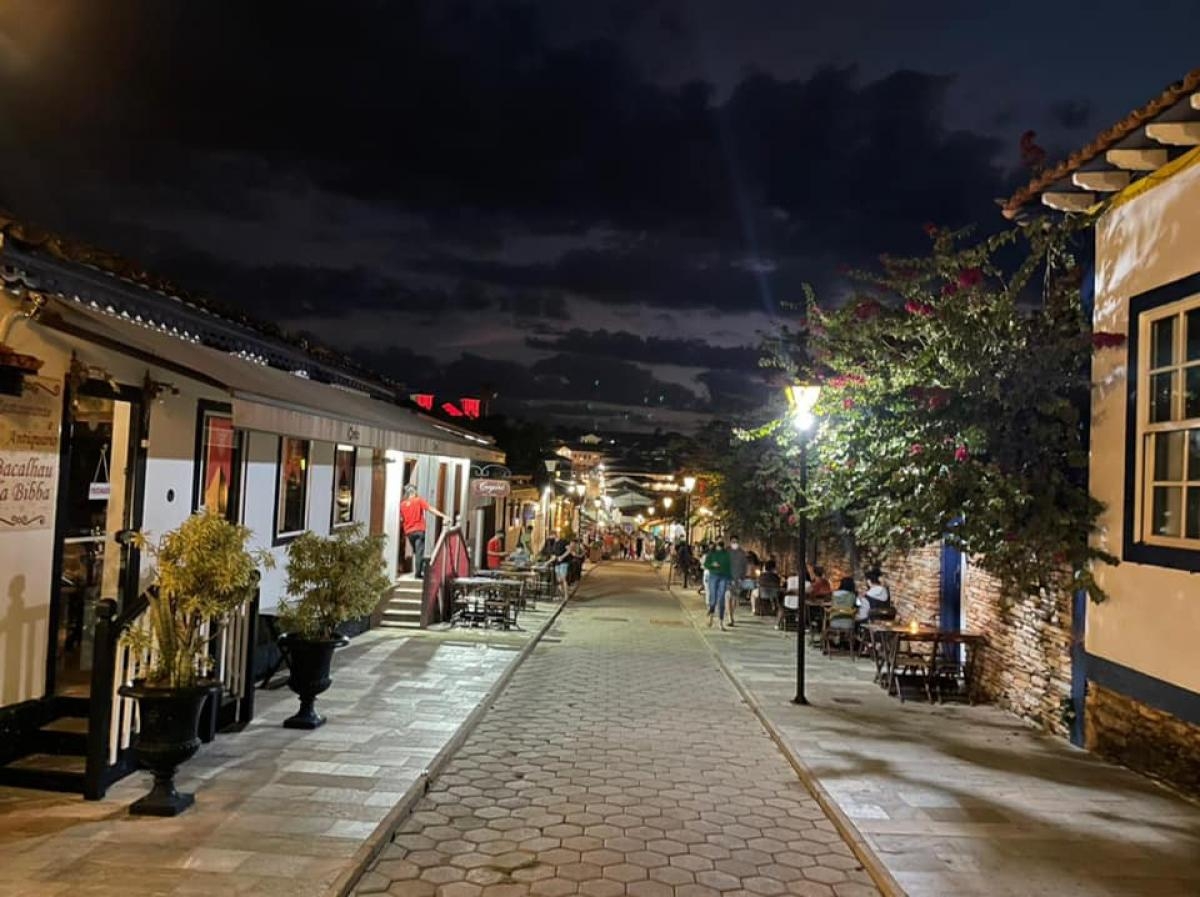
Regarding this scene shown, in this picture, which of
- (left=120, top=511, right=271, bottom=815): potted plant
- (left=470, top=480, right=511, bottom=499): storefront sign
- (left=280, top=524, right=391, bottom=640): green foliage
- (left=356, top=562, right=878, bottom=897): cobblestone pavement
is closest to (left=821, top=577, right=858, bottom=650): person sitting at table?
(left=356, top=562, right=878, bottom=897): cobblestone pavement

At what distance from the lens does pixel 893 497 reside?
1034cm

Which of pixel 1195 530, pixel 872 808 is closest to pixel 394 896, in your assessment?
pixel 872 808

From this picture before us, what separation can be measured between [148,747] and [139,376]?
355 cm

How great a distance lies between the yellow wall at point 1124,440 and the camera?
23.4 ft

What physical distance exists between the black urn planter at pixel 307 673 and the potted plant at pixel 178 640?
2.08 m

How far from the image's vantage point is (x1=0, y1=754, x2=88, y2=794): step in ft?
19.9

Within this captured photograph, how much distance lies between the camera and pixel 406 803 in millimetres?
6340

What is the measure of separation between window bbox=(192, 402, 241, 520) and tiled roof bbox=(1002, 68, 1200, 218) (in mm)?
8659

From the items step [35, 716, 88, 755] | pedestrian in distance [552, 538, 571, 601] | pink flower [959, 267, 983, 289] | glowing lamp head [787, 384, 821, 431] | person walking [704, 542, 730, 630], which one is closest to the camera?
step [35, 716, 88, 755]

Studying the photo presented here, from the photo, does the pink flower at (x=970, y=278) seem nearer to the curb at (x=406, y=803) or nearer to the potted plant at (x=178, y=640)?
the curb at (x=406, y=803)

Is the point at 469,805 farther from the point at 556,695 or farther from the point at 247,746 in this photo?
the point at 556,695

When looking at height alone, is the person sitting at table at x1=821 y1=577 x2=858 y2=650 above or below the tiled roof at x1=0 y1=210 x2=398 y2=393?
below

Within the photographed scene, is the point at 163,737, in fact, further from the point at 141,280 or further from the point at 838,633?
the point at 838,633

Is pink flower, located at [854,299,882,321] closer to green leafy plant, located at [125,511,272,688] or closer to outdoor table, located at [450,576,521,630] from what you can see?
green leafy plant, located at [125,511,272,688]
